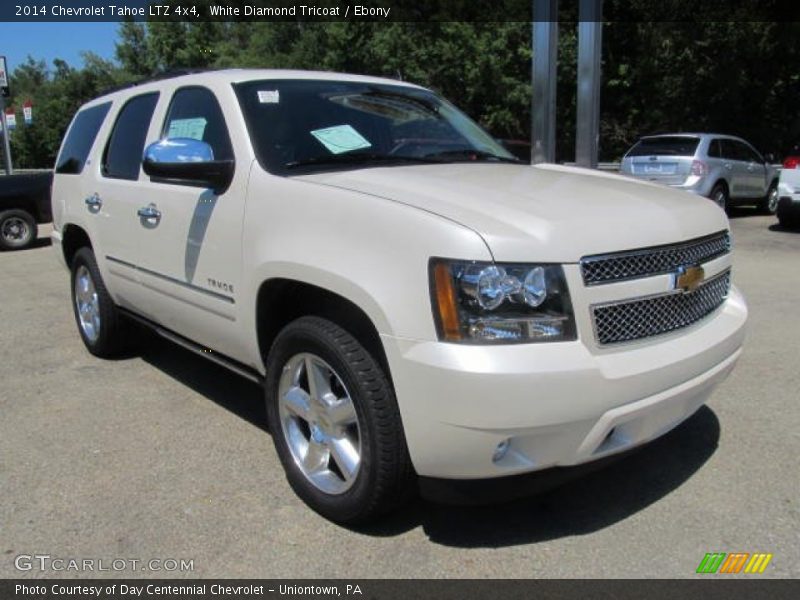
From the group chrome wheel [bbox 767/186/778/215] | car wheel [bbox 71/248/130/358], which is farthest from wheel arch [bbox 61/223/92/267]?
chrome wheel [bbox 767/186/778/215]

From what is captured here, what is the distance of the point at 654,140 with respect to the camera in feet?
46.2

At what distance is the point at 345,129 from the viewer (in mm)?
3699

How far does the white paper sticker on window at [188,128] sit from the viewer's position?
387 centimetres

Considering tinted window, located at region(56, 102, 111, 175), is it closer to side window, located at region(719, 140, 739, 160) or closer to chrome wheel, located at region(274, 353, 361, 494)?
chrome wheel, located at region(274, 353, 361, 494)

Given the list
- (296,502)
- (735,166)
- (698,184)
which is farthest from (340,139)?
(735,166)

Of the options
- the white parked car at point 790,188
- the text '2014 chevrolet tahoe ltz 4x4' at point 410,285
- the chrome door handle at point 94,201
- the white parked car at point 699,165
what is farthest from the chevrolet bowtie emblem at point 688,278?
the white parked car at point 699,165

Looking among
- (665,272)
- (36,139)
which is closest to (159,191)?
(665,272)

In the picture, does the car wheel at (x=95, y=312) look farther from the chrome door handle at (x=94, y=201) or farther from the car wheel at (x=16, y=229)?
the car wheel at (x=16, y=229)

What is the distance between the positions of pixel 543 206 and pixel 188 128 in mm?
2162

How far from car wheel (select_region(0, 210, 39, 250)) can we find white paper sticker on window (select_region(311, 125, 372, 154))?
33.8ft

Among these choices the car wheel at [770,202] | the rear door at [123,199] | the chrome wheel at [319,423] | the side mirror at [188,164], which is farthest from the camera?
the car wheel at [770,202]

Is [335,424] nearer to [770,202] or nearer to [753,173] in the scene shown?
[753,173]
